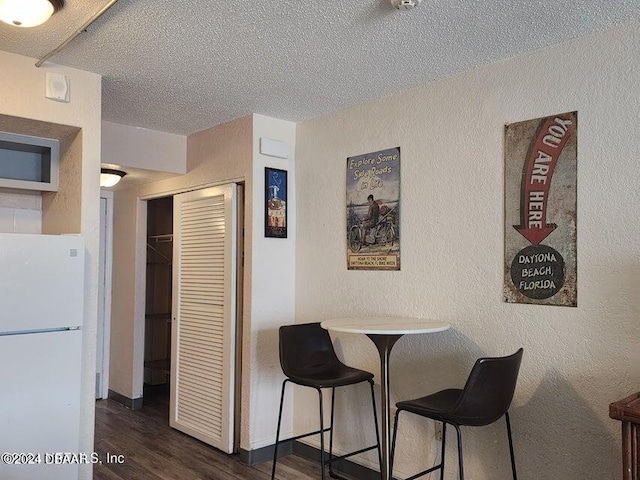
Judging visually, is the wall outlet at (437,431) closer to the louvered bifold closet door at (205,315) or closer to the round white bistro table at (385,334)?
the round white bistro table at (385,334)

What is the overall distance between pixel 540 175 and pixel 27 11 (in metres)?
2.31

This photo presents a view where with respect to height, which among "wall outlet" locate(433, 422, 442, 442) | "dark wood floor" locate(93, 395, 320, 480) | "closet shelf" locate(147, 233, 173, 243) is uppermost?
"closet shelf" locate(147, 233, 173, 243)

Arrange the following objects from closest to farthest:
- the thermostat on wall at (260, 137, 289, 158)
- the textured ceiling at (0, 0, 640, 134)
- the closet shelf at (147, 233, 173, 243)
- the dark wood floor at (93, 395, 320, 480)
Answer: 1. the textured ceiling at (0, 0, 640, 134)
2. the dark wood floor at (93, 395, 320, 480)
3. the thermostat on wall at (260, 137, 289, 158)
4. the closet shelf at (147, 233, 173, 243)

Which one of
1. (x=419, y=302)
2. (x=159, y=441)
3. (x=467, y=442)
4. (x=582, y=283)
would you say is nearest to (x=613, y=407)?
(x=582, y=283)

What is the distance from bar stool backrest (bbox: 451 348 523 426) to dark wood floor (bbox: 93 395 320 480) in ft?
4.77

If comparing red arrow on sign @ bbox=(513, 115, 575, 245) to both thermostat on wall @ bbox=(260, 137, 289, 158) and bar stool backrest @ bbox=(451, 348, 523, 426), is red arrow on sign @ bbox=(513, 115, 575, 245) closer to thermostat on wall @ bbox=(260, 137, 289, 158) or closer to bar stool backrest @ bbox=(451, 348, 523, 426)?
bar stool backrest @ bbox=(451, 348, 523, 426)

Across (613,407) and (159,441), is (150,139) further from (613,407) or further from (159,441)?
(613,407)

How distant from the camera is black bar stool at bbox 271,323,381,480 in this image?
9.40 ft

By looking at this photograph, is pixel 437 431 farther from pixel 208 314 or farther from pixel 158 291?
pixel 158 291

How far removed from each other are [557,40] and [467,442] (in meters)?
2.03

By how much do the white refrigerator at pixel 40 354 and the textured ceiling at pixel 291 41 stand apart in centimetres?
97

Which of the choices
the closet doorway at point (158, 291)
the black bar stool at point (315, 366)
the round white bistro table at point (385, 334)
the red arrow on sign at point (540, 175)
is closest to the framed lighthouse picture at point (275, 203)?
the black bar stool at point (315, 366)

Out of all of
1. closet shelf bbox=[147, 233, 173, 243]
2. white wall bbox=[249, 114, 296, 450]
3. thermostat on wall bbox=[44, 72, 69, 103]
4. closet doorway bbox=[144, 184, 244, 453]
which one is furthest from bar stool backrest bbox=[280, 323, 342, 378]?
closet shelf bbox=[147, 233, 173, 243]

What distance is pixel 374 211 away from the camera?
127 inches
